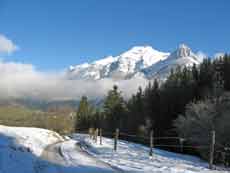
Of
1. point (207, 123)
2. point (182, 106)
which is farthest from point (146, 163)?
point (182, 106)

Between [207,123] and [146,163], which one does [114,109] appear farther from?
[146,163]

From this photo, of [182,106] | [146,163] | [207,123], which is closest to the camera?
[146,163]

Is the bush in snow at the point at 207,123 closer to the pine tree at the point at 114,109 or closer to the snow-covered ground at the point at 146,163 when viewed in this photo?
the snow-covered ground at the point at 146,163

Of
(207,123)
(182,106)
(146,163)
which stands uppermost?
(182,106)

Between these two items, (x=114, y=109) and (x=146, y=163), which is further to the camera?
(x=114, y=109)

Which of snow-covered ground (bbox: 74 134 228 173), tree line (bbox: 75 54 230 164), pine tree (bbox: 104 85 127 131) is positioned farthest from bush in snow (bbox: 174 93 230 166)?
pine tree (bbox: 104 85 127 131)

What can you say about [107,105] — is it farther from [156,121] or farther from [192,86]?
[192,86]

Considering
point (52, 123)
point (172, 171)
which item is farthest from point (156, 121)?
point (172, 171)

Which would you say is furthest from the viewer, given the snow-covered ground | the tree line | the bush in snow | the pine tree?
the pine tree

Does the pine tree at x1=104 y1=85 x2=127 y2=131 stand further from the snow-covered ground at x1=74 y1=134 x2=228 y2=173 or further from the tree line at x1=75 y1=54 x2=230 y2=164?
the snow-covered ground at x1=74 y1=134 x2=228 y2=173

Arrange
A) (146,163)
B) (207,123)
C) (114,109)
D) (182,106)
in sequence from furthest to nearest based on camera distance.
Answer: (114,109) → (182,106) → (207,123) → (146,163)

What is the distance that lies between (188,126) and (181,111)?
684 inches

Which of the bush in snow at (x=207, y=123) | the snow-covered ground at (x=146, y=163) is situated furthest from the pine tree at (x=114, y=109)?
the snow-covered ground at (x=146, y=163)

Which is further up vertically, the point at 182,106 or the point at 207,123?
the point at 182,106
